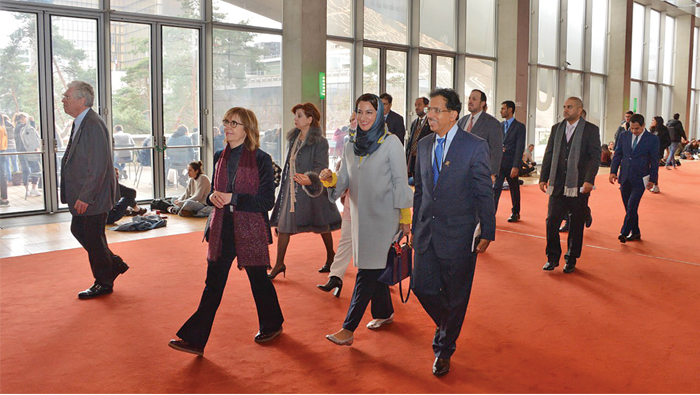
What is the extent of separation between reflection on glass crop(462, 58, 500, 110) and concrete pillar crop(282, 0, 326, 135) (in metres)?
6.14

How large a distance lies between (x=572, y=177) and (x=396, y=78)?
32.1 feet

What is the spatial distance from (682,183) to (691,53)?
16522mm

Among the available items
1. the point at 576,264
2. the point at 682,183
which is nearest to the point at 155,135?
the point at 576,264

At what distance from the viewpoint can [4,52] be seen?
9688 mm

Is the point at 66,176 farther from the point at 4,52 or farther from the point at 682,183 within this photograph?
the point at 682,183

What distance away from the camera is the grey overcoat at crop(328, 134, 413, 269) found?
13.8 ft

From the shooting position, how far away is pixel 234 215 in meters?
4.07

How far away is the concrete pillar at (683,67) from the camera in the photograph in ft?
94.4

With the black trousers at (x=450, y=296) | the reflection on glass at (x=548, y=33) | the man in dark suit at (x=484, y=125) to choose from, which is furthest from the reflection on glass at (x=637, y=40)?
the black trousers at (x=450, y=296)

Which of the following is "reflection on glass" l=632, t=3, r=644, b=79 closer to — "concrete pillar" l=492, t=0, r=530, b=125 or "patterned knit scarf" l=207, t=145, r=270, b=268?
"concrete pillar" l=492, t=0, r=530, b=125

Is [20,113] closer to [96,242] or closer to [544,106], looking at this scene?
[96,242]

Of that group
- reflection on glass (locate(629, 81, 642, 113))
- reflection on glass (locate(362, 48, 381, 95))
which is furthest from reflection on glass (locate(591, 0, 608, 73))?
reflection on glass (locate(362, 48, 381, 95))

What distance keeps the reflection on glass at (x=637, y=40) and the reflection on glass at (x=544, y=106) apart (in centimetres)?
Answer: 724

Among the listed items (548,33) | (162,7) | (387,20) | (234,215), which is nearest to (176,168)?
(162,7)
